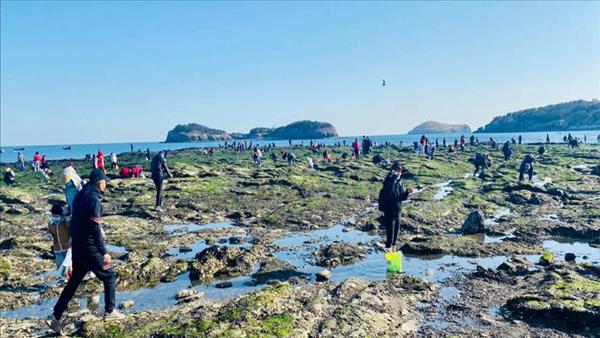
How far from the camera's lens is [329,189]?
3070 cm

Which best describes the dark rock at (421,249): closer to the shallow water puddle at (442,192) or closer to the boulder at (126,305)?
the boulder at (126,305)

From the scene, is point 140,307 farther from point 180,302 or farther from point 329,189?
point 329,189

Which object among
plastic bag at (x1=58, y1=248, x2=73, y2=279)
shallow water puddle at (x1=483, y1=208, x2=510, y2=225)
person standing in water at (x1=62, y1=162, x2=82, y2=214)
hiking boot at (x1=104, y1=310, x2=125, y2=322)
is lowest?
shallow water puddle at (x1=483, y1=208, x2=510, y2=225)

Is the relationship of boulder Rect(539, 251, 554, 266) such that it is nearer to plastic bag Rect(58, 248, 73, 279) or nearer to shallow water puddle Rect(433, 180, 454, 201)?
plastic bag Rect(58, 248, 73, 279)

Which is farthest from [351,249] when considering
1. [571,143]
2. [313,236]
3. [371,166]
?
[571,143]

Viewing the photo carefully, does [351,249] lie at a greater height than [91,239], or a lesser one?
lesser

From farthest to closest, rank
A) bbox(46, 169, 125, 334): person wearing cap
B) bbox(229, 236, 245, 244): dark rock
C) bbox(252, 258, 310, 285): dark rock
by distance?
1. bbox(229, 236, 245, 244): dark rock
2. bbox(252, 258, 310, 285): dark rock
3. bbox(46, 169, 125, 334): person wearing cap

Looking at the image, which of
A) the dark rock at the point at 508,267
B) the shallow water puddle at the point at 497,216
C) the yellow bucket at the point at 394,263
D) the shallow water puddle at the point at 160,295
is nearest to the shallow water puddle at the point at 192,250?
the shallow water puddle at the point at 160,295

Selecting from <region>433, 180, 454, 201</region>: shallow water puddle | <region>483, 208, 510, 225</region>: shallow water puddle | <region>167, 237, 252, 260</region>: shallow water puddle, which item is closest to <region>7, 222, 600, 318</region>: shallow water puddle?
<region>167, 237, 252, 260</region>: shallow water puddle

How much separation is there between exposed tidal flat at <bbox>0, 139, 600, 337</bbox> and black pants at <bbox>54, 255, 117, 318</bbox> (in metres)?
0.49

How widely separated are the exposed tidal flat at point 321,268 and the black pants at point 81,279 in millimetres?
487

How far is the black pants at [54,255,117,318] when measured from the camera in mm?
Answer: 7461

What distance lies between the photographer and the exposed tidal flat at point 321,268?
307 inches

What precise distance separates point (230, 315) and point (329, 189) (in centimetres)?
2342
